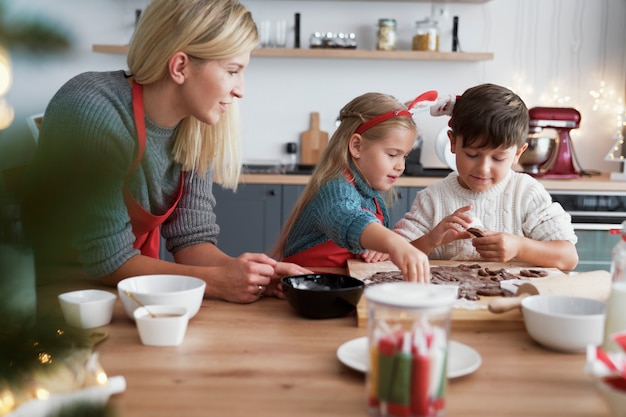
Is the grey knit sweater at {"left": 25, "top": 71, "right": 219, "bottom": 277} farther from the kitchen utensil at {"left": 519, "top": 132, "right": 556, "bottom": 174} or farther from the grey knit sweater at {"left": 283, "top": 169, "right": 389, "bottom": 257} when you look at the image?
the kitchen utensil at {"left": 519, "top": 132, "right": 556, "bottom": 174}

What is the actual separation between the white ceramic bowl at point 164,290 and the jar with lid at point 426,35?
285 cm

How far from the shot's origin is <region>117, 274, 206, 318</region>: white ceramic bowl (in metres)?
1.09

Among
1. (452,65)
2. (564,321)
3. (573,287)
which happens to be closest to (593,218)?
(452,65)

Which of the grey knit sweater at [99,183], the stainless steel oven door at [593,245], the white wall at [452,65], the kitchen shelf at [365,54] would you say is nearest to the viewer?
the grey knit sweater at [99,183]

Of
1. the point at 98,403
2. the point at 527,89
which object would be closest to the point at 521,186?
the point at 98,403

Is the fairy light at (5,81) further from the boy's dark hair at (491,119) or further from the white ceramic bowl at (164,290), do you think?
the boy's dark hair at (491,119)

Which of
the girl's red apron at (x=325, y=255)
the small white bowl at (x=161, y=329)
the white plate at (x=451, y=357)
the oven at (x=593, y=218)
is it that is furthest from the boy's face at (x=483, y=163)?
the oven at (x=593, y=218)

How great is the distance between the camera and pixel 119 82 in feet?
5.03

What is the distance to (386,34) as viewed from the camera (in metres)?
3.74

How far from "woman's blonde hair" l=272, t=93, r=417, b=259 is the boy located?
7.4 inches

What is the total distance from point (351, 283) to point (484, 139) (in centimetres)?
78

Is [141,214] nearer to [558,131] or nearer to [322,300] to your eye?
[322,300]

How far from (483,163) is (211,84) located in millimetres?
830

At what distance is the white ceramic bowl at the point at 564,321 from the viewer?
98cm
